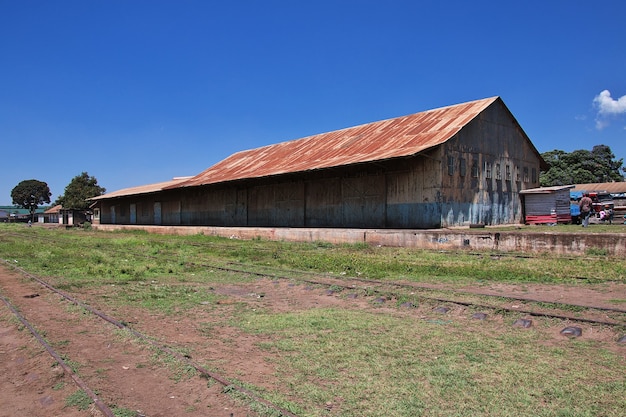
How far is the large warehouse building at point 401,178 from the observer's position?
853 inches

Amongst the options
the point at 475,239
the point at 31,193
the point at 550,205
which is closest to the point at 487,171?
the point at 550,205

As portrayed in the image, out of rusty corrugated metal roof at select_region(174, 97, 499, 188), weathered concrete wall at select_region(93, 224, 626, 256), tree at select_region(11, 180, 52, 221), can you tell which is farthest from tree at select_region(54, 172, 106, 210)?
weathered concrete wall at select_region(93, 224, 626, 256)

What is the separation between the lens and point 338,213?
82.0 ft

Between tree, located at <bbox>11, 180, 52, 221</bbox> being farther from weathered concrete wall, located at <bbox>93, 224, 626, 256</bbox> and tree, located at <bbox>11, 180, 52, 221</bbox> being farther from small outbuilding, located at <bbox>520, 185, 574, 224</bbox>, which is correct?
small outbuilding, located at <bbox>520, 185, 574, 224</bbox>

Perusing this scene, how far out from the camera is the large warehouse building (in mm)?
21656

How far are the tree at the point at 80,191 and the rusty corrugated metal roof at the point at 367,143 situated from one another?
162 ft

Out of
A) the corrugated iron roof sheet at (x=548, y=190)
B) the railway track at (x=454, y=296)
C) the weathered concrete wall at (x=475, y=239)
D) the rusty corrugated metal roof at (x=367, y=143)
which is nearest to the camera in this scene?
the railway track at (x=454, y=296)

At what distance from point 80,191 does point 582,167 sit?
74504 mm

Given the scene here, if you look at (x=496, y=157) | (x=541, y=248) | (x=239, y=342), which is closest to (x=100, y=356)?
(x=239, y=342)

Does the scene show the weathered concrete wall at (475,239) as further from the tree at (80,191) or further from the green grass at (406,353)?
the tree at (80,191)

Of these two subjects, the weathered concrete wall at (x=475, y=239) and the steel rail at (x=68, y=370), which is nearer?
the steel rail at (x=68, y=370)

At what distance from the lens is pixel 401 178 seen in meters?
22.1

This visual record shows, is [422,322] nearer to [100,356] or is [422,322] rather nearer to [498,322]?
[498,322]

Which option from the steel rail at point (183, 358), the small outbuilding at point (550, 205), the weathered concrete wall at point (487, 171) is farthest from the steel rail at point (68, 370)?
the small outbuilding at point (550, 205)
